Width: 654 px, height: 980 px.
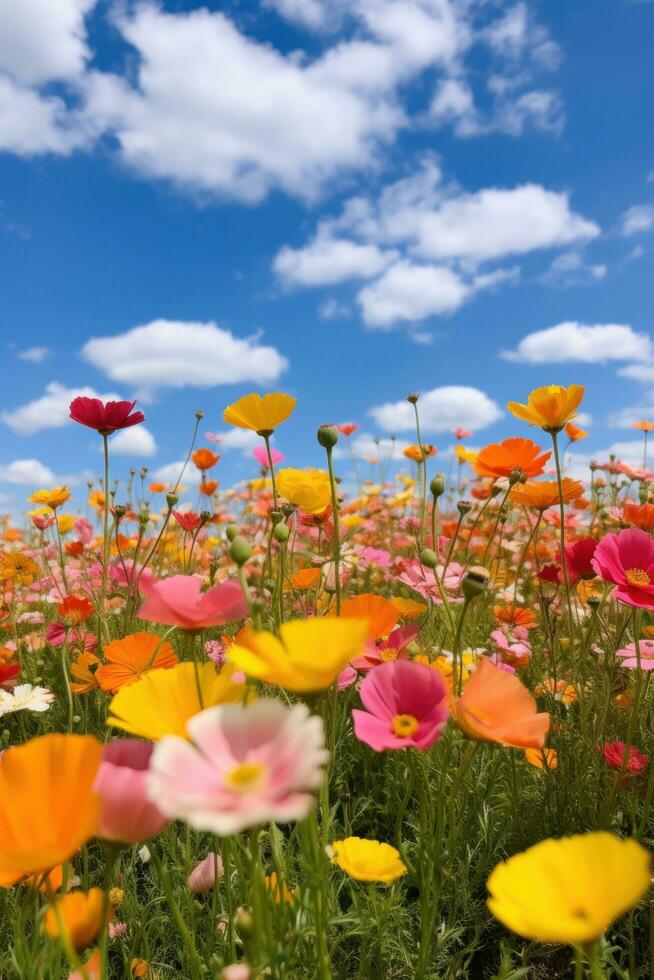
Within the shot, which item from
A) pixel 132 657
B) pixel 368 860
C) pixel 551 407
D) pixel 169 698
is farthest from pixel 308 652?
pixel 551 407

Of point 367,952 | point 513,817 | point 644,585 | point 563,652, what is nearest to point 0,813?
point 367,952

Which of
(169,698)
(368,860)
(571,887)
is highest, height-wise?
(169,698)

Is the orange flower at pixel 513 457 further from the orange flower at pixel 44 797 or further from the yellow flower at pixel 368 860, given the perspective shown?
the orange flower at pixel 44 797

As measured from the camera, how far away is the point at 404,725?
740 mm

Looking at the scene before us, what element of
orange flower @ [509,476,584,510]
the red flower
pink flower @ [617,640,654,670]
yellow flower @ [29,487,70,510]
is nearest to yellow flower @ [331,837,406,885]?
pink flower @ [617,640,654,670]

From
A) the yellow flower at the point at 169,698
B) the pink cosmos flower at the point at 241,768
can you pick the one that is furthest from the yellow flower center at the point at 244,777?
the yellow flower at the point at 169,698

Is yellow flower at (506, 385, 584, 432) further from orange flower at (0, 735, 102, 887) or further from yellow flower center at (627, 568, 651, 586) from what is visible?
orange flower at (0, 735, 102, 887)

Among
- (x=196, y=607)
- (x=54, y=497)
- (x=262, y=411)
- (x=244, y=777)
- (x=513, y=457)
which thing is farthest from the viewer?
(x=54, y=497)

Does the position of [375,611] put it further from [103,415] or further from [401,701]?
[103,415]

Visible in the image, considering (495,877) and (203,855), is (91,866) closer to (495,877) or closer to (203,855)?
(203,855)

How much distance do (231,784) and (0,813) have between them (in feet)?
0.60

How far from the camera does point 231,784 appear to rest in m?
0.46

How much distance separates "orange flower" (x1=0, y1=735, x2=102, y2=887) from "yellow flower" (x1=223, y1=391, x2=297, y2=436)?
84 centimetres

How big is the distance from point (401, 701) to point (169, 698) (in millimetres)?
270
